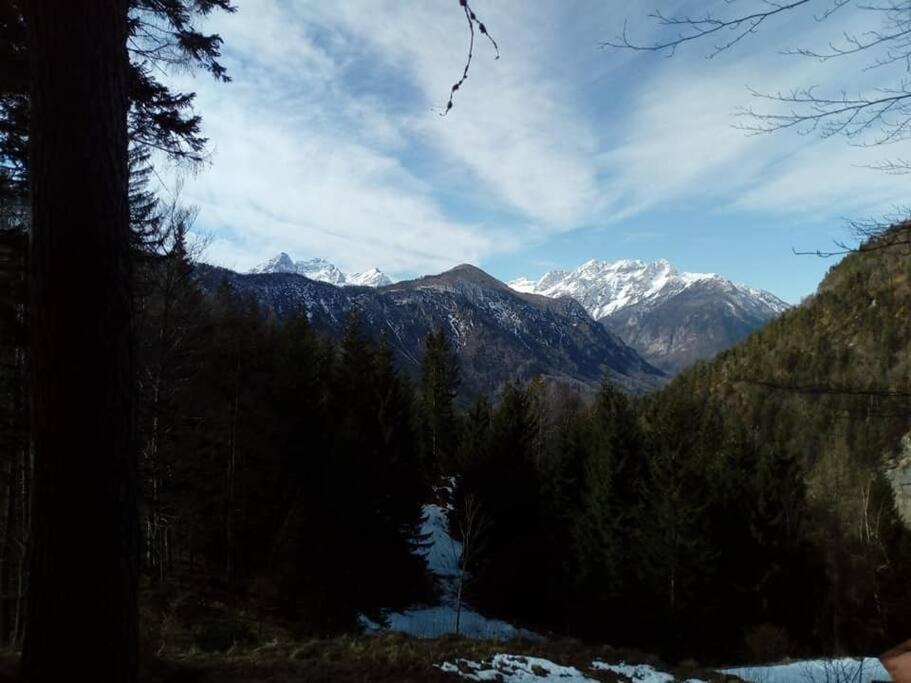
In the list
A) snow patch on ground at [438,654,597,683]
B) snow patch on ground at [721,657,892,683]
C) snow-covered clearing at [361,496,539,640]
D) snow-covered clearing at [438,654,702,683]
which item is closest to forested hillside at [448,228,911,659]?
snow-covered clearing at [361,496,539,640]

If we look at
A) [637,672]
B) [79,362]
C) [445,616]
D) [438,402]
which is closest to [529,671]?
[637,672]

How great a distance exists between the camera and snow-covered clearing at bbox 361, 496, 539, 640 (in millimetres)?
17842

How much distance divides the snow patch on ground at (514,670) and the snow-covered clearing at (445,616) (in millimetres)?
7494

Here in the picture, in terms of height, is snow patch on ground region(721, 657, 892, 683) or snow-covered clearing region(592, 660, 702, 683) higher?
snow-covered clearing region(592, 660, 702, 683)

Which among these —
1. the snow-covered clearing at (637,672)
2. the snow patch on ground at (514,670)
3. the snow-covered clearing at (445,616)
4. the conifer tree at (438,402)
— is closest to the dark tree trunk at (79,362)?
the snow patch on ground at (514,670)

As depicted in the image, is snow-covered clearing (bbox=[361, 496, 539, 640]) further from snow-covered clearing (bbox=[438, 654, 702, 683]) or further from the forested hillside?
snow-covered clearing (bbox=[438, 654, 702, 683])

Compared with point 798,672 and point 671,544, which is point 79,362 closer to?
point 798,672

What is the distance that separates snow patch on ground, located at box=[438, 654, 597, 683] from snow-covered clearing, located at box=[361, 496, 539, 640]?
24.6 ft

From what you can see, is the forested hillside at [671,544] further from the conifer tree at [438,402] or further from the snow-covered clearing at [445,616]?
the conifer tree at [438,402]

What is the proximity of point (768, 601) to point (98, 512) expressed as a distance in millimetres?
26948

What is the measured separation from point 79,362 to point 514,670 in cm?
680

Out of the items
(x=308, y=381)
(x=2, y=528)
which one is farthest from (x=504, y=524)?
(x=2, y=528)

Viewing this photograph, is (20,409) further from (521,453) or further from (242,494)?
(521,453)

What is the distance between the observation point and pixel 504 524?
21844mm
